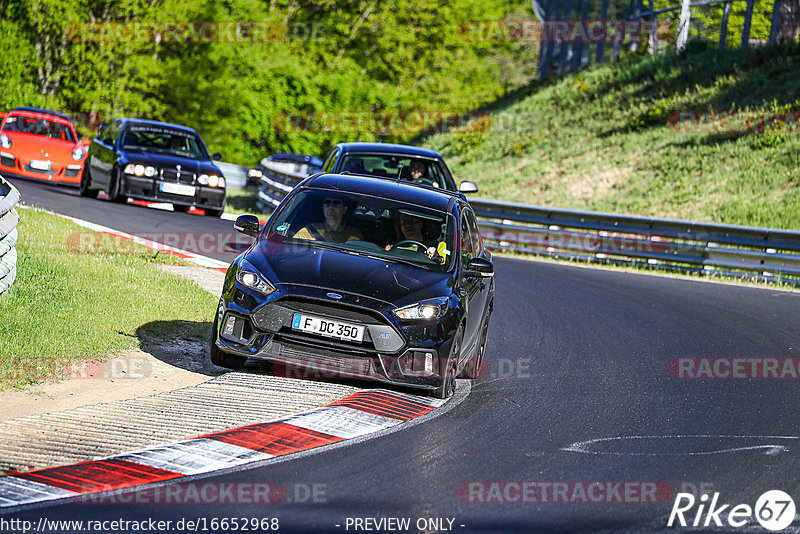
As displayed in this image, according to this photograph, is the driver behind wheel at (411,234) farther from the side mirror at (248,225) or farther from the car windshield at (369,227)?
the side mirror at (248,225)

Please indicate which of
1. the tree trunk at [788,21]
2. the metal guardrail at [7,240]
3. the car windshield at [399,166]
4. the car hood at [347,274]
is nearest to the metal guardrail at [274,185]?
the car windshield at [399,166]

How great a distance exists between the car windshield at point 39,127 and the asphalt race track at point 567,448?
1513 centimetres

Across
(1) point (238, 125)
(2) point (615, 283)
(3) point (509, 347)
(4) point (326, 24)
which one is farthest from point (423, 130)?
(3) point (509, 347)

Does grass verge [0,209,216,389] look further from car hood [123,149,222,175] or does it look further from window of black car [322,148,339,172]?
car hood [123,149,222,175]

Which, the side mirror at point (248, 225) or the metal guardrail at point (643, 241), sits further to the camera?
the metal guardrail at point (643, 241)

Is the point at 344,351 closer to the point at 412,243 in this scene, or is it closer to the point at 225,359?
the point at 225,359

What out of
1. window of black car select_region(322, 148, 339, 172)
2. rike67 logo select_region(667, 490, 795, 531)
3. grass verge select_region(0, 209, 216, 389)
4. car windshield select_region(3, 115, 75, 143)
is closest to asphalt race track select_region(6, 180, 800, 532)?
rike67 logo select_region(667, 490, 795, 531)

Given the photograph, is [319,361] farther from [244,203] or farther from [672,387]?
[244,203]

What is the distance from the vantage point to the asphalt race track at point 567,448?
520cm

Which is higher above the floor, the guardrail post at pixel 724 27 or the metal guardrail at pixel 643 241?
the guardrail post at pixel 724 27

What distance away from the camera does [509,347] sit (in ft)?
35.6

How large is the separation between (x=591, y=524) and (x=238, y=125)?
4173 cm

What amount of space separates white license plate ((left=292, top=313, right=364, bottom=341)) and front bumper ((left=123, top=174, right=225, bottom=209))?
1313 cm

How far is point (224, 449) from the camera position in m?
6.10
